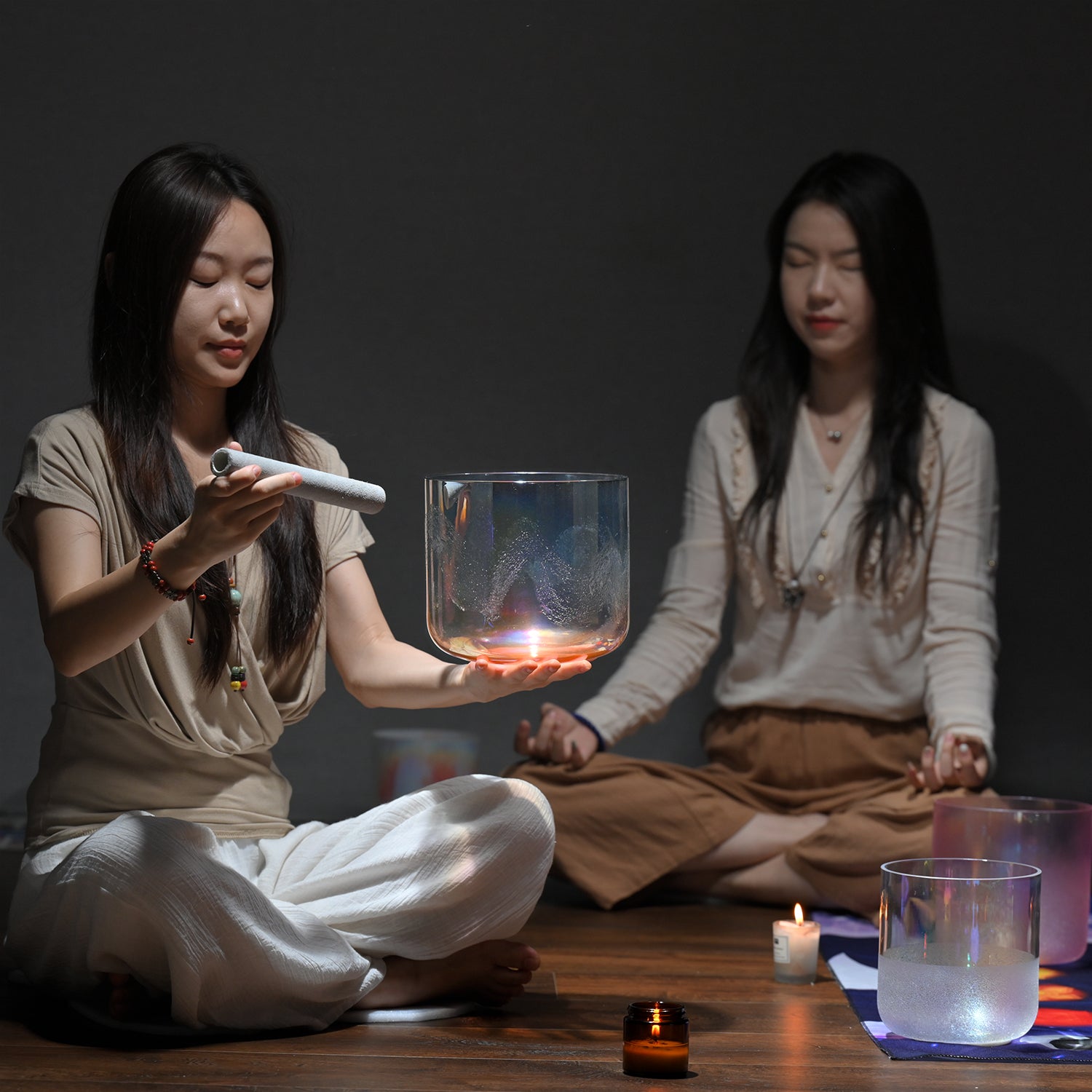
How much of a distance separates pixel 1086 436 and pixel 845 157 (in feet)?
3.35

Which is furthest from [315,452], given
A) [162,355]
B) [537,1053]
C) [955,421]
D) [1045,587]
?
[1045,587]

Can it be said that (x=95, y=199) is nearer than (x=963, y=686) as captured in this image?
No

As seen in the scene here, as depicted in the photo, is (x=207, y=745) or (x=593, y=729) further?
(x=593, y=729)

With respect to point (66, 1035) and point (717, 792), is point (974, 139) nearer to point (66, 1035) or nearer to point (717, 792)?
point (717, 792)

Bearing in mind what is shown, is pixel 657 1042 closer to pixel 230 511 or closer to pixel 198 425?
pixel 230 511

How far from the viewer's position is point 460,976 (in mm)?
2045

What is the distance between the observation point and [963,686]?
279 cm

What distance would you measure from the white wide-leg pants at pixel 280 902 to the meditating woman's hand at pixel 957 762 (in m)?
0.99

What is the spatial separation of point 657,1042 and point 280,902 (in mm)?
483

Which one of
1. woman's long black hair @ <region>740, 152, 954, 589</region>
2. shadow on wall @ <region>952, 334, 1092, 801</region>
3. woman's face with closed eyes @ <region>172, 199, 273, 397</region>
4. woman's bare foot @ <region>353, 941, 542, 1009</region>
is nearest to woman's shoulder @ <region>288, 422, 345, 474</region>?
woman's face with closed eyes @ <region>172, 199, 273, 397</region>

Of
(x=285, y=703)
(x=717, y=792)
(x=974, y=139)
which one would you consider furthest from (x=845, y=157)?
(x=285, y=703)

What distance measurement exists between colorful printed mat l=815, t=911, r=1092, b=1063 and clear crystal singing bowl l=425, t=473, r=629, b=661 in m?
0.65

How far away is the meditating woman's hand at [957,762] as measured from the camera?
2.73 metres

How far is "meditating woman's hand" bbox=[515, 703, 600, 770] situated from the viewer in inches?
114
